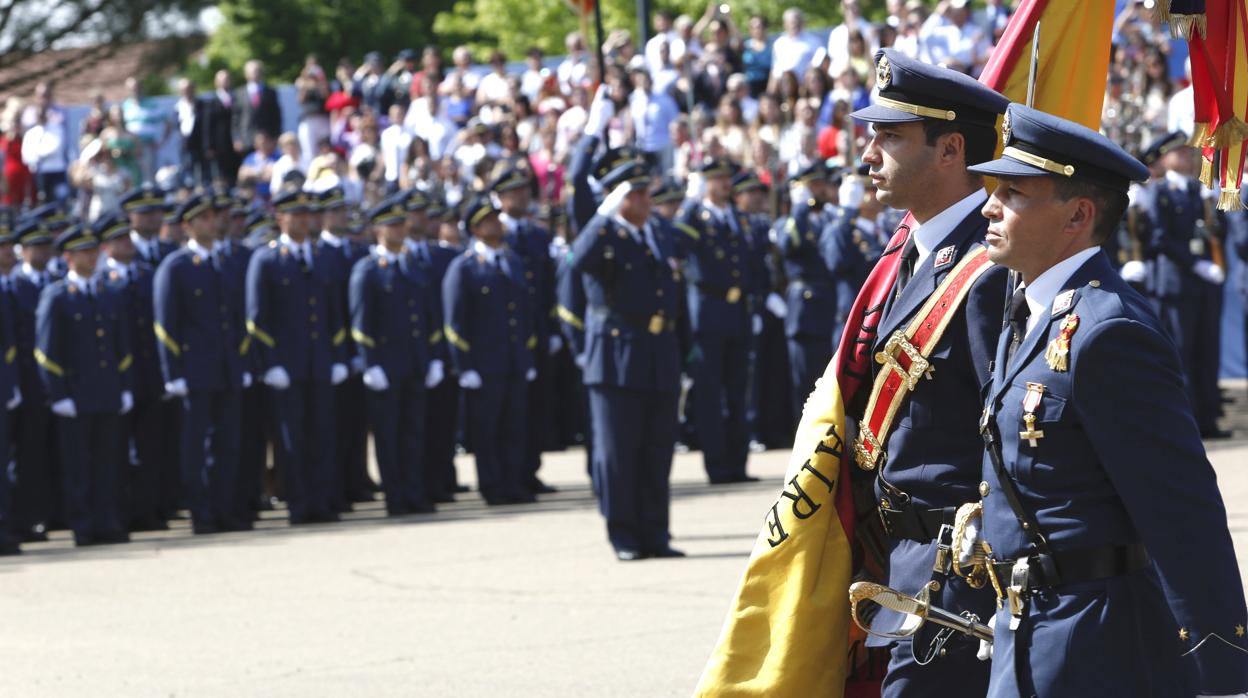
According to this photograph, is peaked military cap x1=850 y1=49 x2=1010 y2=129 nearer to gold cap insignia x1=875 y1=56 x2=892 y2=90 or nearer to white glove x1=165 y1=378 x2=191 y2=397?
gold cap insignia x1=875 y1=56 x2=892 y2=90

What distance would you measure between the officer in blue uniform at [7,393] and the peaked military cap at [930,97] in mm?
8855

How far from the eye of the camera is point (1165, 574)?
3473 mm

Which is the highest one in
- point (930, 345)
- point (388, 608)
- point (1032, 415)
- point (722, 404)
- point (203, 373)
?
point (930, 345)

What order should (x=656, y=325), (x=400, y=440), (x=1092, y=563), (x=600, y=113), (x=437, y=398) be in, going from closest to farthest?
(x=1092, y=563), (x=656, y=325), (x=600, y=113), (x=400, y=440), (x=437, y=398)

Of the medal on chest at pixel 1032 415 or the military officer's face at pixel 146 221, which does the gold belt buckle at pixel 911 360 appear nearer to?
the medal on chest at pixel 1032 415

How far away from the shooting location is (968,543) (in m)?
3.93

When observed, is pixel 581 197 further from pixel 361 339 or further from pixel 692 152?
pixel 692 152

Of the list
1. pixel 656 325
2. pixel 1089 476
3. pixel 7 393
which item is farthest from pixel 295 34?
pixel 1089 476

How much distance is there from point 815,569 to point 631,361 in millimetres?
6033

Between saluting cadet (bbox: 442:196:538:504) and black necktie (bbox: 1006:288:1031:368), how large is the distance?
9787mm

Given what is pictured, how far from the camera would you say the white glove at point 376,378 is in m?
13.4

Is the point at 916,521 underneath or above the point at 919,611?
above

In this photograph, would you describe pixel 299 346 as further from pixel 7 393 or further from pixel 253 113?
pixel 253 113

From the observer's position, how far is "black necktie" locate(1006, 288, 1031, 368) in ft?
12.9
